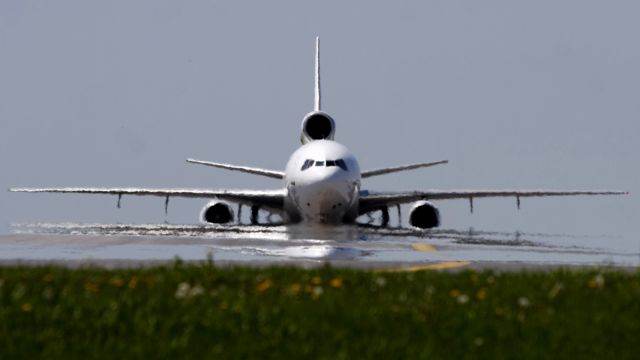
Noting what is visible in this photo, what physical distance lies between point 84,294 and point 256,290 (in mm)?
2054

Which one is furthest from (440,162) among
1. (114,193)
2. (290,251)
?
(290,251)

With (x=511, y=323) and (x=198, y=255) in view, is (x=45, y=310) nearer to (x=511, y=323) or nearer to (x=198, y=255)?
(x=511, y=323)

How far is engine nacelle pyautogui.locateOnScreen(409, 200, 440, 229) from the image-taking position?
58.5 m

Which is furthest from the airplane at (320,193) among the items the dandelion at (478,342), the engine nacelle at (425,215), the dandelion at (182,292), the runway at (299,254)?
the dandelion at (478,342)

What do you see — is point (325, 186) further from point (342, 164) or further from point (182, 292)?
point (182, 292)

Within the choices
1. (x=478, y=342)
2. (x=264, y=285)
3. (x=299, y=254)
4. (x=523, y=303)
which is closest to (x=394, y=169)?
(x=299, y=254)

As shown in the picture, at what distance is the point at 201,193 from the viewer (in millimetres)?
61625

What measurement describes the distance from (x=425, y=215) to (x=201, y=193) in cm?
1222

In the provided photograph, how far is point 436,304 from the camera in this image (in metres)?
12.7

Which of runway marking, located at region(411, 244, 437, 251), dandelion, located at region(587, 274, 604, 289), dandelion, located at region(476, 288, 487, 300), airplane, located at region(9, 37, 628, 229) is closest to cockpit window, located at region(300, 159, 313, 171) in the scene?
airplane, located at region(9, 37, 628, 229)

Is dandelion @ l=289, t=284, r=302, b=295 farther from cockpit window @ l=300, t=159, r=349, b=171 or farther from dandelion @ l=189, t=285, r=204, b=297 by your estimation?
cockpit window @ l=300, t=159, r=349, b=171

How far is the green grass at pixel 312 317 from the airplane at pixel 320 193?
123 ft

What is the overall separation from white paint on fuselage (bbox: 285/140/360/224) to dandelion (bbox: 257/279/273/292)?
37628 millimetres

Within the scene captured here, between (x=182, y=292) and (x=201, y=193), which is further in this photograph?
(x=201, y=193)
